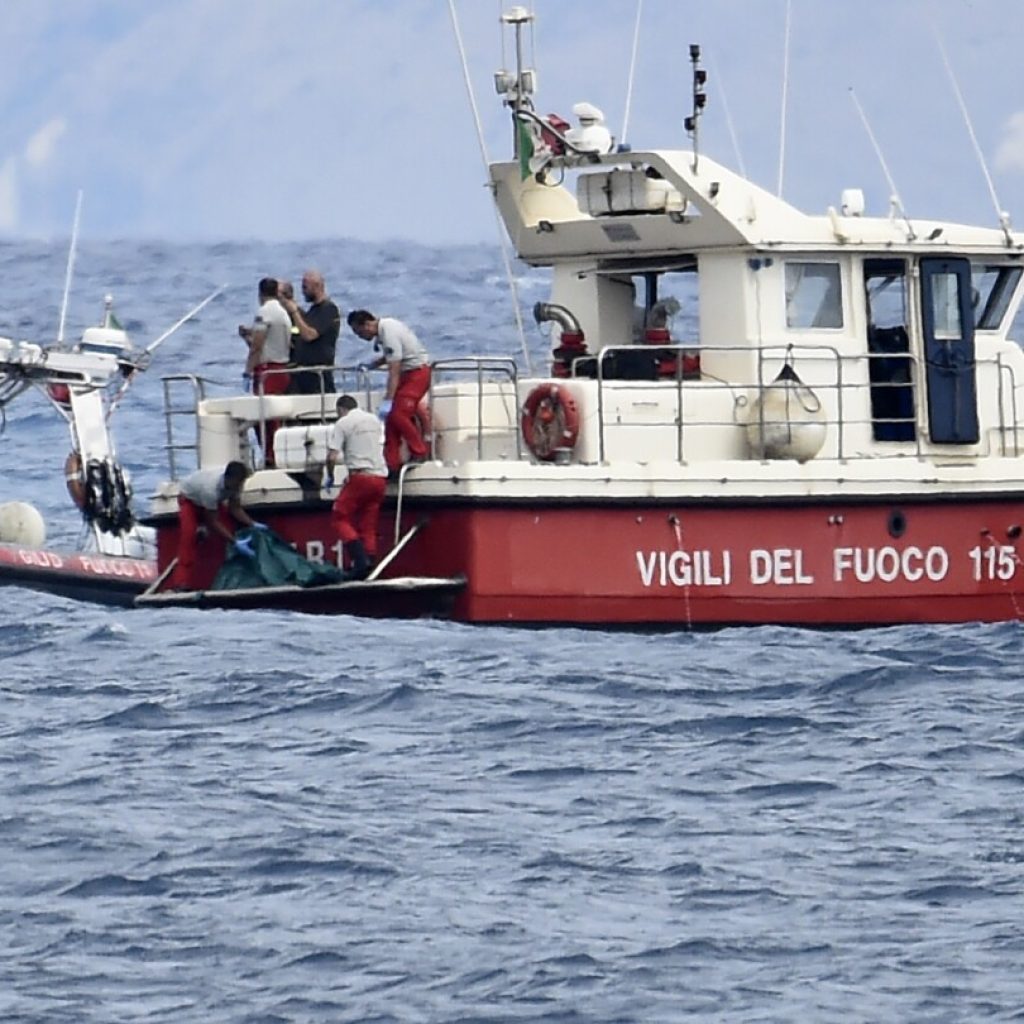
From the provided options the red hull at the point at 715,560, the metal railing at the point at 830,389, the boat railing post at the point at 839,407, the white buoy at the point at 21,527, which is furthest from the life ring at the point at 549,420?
the white buoy at the point at 21,527

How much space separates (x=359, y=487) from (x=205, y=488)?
3.69 ft

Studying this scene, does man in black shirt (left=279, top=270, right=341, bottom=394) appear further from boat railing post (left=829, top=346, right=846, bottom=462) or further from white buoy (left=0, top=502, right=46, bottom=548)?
white buoy (left=0, top=502, right=46, bottom=548)

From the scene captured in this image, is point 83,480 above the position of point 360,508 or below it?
above

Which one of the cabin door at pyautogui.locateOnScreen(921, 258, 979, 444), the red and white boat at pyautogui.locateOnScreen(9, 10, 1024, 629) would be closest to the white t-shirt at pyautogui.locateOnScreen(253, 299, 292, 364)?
the red and white boat at pyautogui.locateOnScreen(9, 10, 1024, 629)

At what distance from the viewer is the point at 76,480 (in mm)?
20578

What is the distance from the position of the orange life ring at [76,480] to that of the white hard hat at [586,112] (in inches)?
185

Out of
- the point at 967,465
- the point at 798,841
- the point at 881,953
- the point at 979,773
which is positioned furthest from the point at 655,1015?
the point at 967,465

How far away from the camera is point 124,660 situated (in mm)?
15914

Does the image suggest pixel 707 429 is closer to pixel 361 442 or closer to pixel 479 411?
pixel 479 411

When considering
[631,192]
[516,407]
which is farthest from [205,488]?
[631,192]

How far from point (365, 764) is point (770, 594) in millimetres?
3993

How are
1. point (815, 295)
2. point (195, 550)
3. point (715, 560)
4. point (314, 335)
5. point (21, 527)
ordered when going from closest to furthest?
point (715, 560) < point (195, 550) < point (815, 295) < point (314, 335) < point (21, 527)

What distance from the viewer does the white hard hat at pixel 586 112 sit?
17.6m

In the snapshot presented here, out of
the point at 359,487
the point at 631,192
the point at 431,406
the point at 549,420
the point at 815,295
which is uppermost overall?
the point at 631,192
